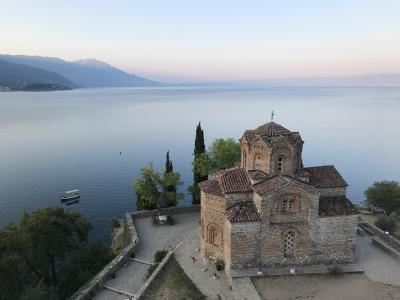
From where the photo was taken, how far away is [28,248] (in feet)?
93.8

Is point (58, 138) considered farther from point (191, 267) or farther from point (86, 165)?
point (191, 267)

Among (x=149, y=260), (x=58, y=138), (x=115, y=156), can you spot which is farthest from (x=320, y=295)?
(x=58, y=138)

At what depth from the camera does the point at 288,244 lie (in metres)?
26.7

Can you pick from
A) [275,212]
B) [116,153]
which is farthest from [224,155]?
[116,153]

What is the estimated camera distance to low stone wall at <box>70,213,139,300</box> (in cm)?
2588

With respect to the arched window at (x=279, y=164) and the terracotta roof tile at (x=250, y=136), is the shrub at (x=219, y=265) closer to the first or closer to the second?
the arched window at (x=279, y=164)

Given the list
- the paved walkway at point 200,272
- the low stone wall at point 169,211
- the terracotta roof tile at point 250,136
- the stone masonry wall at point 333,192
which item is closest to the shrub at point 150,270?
the paved walkway at point 200,272

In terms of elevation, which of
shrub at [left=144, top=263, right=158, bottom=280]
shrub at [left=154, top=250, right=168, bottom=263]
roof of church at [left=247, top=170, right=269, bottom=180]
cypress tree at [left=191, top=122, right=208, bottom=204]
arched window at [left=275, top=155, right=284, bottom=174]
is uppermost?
arched window at [left=275, top=155, right=284, bottom=174]

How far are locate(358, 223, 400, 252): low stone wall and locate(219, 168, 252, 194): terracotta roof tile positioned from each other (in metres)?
14.5

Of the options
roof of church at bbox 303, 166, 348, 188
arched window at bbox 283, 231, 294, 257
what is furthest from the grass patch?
roof of church at bbox 303, 166, 348, 188

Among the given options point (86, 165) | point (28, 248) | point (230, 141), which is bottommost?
point (86, 165)

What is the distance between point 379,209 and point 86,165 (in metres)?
56.6

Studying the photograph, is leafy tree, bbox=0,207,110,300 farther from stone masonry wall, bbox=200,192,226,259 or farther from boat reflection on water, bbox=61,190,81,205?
boat reflection on water, bbox=61,190,81,205

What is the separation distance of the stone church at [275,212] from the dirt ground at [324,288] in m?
1.54
